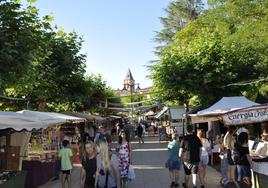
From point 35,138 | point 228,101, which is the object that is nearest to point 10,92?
point 35,138

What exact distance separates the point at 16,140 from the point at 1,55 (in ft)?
15.4

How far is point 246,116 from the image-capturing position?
9531mm

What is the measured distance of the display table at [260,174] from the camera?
9116 mm

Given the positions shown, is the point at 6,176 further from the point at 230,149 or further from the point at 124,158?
the point at 230,149

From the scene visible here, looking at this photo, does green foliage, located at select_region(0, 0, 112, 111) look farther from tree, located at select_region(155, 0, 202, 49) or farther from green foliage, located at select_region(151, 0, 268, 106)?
tree, located at select_region(155, 0, 202, 49)

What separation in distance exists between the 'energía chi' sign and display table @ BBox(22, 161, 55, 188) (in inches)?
236

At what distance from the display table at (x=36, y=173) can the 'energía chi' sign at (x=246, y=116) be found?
5.99 meters

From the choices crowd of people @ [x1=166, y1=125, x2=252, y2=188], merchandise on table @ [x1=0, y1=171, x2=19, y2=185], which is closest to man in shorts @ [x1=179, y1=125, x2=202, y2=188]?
crowd of people @ [x1=166, y1=125, x2=252, y2=188]

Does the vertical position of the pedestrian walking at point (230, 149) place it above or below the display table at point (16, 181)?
above

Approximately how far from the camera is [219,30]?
1041 inches

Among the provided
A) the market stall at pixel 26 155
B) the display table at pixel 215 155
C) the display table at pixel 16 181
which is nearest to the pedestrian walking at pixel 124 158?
the market stall at pixel 26 155

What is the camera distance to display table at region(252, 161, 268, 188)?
29.9 feet

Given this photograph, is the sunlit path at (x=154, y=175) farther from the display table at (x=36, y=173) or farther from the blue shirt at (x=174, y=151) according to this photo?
the display table at (x=36, y=173)

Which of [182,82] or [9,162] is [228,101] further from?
[9,162]
